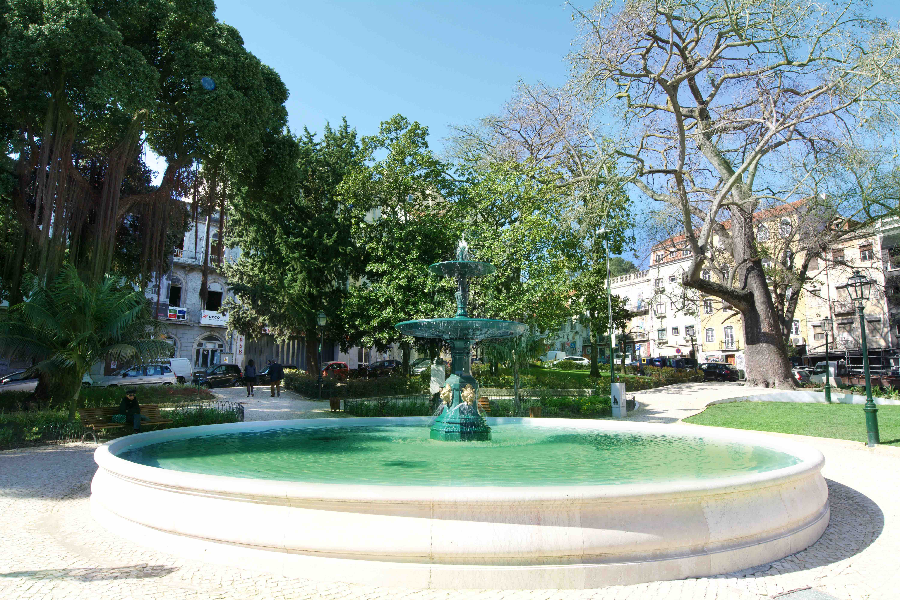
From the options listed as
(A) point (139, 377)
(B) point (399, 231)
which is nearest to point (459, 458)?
(B) point (399, 231)

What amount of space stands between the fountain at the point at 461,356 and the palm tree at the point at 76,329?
7.24 metres

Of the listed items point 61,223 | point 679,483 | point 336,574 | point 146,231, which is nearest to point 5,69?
point 61,223

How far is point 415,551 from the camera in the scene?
15.4 feet

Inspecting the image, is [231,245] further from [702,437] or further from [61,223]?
[702,437]

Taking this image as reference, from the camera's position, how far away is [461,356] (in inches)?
449

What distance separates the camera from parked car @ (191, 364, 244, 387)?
30.9m

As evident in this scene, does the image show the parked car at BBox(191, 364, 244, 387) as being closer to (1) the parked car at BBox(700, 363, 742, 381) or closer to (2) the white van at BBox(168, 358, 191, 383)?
(2) the white van at BBox(168, 358, 191, 383)

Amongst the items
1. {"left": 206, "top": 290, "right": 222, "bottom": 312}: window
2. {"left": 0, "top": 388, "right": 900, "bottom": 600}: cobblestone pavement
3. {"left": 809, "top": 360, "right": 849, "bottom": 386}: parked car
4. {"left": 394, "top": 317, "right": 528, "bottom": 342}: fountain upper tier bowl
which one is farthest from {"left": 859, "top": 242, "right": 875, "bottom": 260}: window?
{"left": 206, "top": 290, "right": 222, "bottom": 312}: window

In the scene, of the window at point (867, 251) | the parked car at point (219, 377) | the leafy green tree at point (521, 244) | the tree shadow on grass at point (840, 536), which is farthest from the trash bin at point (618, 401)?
the window at point (867, 251)

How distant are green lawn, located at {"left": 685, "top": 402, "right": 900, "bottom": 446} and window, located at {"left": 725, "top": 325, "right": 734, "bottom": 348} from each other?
36674 mm

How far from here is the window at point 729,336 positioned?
178 ft

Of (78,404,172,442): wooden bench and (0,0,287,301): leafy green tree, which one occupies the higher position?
(0,0,287,301): leafy green tree

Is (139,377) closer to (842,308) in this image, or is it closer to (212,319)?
(212,319)

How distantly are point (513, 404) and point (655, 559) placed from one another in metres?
13.7
